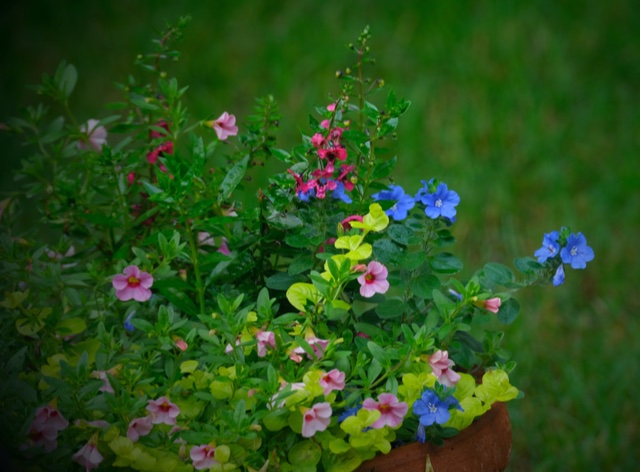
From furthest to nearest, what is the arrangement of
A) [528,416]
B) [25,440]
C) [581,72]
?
[581,72]
[528,416]
[25,440]

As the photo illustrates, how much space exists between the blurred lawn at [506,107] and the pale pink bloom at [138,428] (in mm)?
1441

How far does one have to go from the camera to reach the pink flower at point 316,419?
101 centimetres

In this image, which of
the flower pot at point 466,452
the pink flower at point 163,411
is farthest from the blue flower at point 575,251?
the pink flower at point 163,411

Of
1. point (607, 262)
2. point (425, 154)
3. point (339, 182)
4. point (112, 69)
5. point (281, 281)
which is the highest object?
point (112, 69)

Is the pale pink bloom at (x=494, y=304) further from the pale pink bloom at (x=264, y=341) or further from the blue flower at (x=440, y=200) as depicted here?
the pale pink bloom at (x=264, y=341)

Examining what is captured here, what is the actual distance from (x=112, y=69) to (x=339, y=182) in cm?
292

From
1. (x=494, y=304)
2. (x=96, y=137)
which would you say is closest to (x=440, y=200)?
(x=494, y=304)

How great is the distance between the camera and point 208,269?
1267 mm

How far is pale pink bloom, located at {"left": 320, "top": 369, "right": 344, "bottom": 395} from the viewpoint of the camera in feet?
3.38

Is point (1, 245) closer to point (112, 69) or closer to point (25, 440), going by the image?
point (25, 440)

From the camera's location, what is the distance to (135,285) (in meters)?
1.15

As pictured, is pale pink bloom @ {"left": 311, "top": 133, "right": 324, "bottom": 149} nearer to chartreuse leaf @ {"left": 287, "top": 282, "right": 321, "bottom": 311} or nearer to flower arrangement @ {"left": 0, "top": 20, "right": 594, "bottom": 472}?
flower arrangement @ {"left": 0, "top": 20, "right": 594, "bottom": 472}

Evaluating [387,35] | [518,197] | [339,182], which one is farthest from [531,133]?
[339,182]

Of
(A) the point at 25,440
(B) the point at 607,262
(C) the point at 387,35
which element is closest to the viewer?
(A) the point at 25,440
